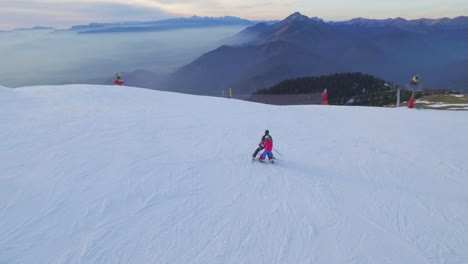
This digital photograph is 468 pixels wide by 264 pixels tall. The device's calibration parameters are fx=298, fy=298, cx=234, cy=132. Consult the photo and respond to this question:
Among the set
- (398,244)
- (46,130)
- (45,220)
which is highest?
(46,130)

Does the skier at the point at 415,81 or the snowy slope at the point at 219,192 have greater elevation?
the skier at the point at 415,81

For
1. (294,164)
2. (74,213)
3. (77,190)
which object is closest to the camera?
(74,213)

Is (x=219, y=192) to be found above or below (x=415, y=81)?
below

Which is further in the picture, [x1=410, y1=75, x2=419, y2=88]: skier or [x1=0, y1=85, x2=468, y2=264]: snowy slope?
[x1=410, y1=75, x2=419, y2=88]: skier

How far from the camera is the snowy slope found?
19.0 ft

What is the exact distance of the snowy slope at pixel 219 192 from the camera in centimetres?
579

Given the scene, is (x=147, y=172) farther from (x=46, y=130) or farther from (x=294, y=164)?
(x=46, y=130)

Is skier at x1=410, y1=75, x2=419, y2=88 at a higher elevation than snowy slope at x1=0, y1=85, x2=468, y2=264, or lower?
higher

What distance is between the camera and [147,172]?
29.0 feet

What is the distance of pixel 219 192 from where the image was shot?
7.85 m

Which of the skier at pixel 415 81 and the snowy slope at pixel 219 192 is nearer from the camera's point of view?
the snowy slope at pixel 219 192

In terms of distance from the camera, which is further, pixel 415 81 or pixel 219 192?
pixel 415 81

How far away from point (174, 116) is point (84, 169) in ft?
24.0

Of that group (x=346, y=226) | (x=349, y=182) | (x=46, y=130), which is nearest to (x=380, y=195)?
(x=349, y=182)
